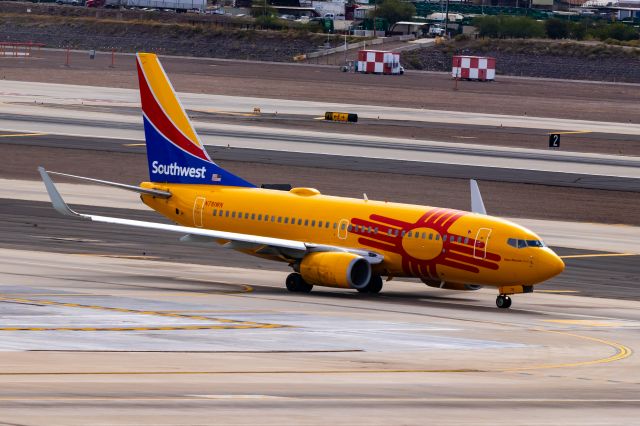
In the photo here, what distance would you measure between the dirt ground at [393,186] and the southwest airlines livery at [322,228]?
2513 centimetres

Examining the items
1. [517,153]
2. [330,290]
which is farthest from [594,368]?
[517,153]

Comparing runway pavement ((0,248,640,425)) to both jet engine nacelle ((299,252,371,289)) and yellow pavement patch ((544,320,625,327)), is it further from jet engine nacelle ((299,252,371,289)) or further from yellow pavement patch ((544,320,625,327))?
jet engine nacelle ((299,252,371,289))

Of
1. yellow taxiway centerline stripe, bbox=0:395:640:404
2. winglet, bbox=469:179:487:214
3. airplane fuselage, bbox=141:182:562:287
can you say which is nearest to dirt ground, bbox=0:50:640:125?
winglet, bbox=469:179:487:214

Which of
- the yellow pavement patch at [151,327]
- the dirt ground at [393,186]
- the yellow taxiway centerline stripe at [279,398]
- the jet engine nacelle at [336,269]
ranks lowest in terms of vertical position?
the dirt ground at [393,186]

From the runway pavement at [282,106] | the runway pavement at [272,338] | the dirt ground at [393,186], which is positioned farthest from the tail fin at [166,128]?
the runway pavement at [282,106]

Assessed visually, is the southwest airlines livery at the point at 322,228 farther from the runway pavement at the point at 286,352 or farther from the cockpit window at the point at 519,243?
the runway pavement at the point at 286,352

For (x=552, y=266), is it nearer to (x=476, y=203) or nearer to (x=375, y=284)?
(x=375, y=284)

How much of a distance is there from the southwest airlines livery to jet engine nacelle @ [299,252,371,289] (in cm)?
4

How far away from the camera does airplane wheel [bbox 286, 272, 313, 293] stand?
53.2m

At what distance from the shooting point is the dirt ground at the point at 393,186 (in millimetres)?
82875

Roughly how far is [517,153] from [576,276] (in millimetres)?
56365

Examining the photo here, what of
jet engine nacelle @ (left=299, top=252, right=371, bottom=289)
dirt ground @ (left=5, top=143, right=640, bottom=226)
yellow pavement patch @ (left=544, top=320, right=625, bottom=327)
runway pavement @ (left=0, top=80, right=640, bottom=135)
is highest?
jet engine nacelle @ (left=299, top=252, right=371, bottom=289)

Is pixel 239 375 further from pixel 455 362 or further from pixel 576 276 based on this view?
pixel 576 276

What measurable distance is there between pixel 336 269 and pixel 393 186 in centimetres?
3887
